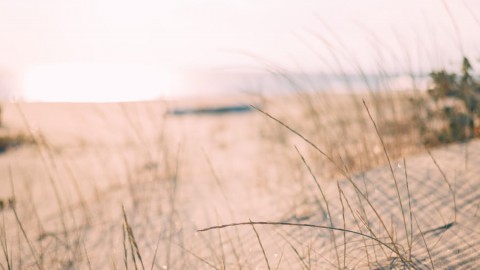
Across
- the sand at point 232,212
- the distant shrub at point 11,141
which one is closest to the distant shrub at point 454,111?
the sand at point 232,212

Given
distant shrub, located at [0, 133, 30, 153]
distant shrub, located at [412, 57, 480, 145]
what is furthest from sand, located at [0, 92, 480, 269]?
distant shrub, located at [0, 133, 30, 153]

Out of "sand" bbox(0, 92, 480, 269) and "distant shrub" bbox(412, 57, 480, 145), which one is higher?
"distant shrub" bbox(412, 57, 480, 145)

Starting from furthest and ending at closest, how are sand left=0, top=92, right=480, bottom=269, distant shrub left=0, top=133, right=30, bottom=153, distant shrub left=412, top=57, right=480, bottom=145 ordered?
distant shrub left=0, top=133, right=30, bottom=153, distant shrub left=412, top=57, right=480, bottom=145, sand left=0, top=92, right=480, bottom=269

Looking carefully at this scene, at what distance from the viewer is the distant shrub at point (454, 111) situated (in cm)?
242

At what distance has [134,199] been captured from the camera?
2.33m

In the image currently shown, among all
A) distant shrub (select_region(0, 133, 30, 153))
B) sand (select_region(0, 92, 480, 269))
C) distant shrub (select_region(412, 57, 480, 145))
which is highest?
distant shrub (select_region(0, 133, 30, 153))

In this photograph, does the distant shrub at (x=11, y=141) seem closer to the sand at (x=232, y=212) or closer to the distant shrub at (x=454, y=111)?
the sand at (x=232, y=212)

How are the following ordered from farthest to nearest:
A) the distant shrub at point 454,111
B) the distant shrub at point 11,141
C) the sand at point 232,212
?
the distant shrub at point 11,141 → the distant shrub at point 454,111 → the sand at point 232,212

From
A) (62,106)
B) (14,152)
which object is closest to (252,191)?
(14,152)

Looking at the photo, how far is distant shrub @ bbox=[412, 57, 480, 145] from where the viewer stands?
2.42 meters

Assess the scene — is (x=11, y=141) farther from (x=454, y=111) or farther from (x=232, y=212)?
(x=454, y=111)

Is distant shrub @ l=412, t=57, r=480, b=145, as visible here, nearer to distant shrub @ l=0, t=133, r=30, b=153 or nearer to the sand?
the sand

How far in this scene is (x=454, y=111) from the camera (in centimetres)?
250

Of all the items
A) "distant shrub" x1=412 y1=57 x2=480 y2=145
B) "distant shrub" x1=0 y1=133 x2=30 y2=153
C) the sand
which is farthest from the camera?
"distant shrub" x1=0 y1=133 x2=30 y2=153
